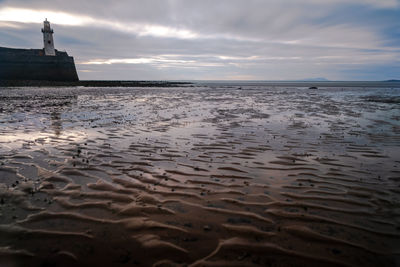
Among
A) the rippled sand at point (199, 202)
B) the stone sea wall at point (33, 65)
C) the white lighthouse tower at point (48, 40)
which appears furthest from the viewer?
the white lighthouse tower at point (48, 40)

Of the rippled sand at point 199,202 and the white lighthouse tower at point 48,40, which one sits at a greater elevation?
the white lighthouse tower at point 48,40

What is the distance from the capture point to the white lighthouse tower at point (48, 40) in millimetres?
83875

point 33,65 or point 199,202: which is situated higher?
point 33,65

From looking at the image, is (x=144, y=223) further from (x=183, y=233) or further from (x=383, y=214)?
(x=383, y=214)

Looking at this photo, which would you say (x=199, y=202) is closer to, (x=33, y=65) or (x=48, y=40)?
(x=33, y=65)

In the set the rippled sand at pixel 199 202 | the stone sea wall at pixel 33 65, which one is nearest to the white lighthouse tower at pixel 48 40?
the stone sea wall at pixel 33 65

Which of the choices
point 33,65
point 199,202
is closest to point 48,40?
point 33,65

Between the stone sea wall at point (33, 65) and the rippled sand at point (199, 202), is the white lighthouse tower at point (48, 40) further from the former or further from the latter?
the rippled sand at point (199, 202)

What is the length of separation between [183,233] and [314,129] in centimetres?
A: 997

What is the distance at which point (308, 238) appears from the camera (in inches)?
140

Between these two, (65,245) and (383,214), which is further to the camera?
(383,214)

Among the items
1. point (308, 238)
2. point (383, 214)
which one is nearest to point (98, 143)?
point (308, 238)

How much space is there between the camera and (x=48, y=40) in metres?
86.6

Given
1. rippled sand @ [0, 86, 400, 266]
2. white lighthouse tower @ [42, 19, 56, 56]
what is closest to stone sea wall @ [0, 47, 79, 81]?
white lighthouse tower @ [42, 19, 56, 56]
